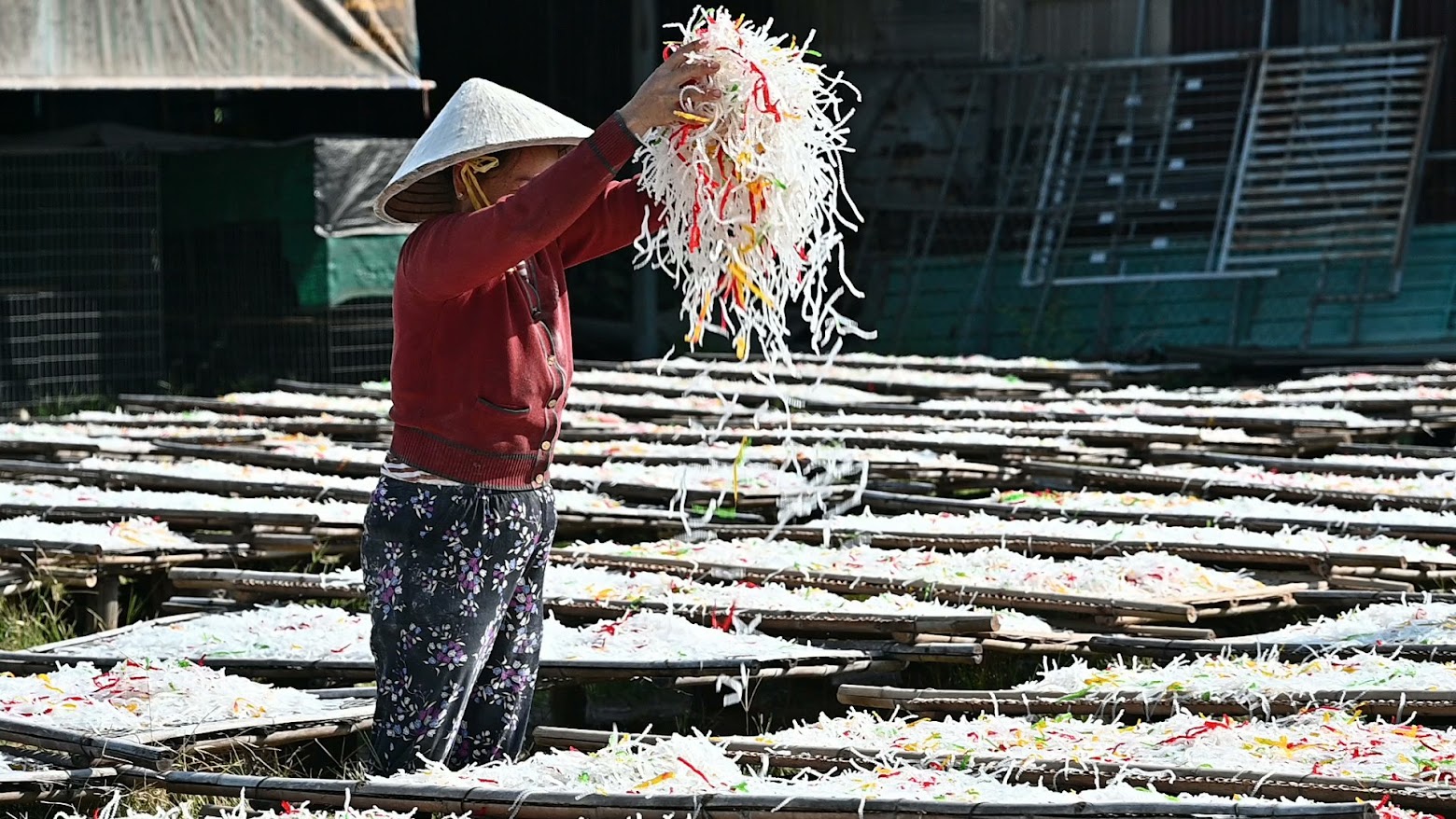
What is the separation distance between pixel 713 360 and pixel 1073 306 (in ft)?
12.6

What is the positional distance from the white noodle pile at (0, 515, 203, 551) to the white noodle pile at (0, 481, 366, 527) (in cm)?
17

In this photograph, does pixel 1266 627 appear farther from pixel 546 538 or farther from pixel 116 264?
pixel 116 264

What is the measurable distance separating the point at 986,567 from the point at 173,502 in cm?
284

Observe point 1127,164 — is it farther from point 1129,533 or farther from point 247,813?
point 247,813

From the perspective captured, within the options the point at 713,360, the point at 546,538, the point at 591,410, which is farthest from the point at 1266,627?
the point at 713,360

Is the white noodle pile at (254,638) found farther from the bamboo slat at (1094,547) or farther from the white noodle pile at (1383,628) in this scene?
the white noodle pile at (1383,628)

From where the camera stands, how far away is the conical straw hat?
358 cm

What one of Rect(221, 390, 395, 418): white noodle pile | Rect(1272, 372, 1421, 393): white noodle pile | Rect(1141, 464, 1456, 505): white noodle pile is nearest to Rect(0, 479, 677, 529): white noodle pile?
Rect(1141, 464, 1456, 505): white noodle pile

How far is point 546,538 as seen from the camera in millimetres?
3807

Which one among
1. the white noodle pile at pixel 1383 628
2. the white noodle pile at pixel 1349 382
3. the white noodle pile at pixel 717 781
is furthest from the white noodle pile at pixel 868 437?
the white noodle pile at pixel 717 781

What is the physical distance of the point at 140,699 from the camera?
4.13 m

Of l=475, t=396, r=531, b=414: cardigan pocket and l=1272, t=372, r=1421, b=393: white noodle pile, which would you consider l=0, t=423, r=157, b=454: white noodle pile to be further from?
l=1272, t=372, r=1421, b=393: white noodle pile

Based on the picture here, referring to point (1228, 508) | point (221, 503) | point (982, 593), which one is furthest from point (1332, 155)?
point (221, 503)

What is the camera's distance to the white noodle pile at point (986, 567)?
5148 mm
